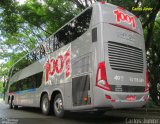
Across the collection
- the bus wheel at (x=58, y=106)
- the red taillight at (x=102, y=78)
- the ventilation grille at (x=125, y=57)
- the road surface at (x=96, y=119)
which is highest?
the ventilation grille at (x=125, y=57)

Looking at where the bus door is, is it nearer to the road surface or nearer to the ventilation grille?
the ventilation grille

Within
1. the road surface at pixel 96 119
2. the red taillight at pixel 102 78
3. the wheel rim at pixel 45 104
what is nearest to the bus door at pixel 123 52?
the red taillight at pixel 102 78

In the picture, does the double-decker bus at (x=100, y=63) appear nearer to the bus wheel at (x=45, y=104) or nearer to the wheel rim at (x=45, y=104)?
the bus wheel at (x=45, y=104)

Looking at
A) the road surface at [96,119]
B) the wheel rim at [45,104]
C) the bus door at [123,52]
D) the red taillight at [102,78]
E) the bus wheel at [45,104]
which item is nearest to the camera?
the red taillight at [102,78]

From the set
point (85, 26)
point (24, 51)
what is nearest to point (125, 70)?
point (85, 26)

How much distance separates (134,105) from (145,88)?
93cm

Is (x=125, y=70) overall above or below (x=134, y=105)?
above

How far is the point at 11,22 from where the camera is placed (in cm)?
1795

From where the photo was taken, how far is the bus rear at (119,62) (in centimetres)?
948

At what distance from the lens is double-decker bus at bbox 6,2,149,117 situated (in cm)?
959

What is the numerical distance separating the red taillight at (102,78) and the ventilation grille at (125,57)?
39cm

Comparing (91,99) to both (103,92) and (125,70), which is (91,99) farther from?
(125,70)

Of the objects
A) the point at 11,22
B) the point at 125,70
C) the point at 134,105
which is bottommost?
the point at 134,105

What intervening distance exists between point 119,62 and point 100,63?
30.0 inches
